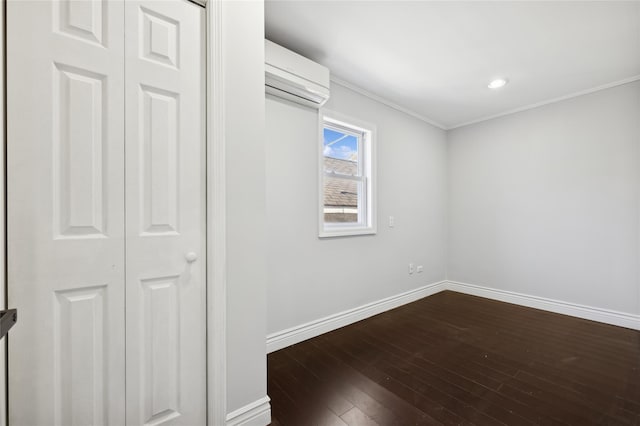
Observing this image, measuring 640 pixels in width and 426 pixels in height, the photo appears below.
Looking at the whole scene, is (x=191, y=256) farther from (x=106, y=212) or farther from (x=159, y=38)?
(x=159, y=38)

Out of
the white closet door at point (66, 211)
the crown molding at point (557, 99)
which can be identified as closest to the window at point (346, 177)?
the white closet door at point (66, 211)

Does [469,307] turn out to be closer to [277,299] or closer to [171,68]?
A: [277,299]

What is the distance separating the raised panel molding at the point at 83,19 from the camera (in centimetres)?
99

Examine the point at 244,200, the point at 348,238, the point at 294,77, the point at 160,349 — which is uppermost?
the point at 294,77

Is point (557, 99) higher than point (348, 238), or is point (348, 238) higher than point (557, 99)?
point (557, 99)

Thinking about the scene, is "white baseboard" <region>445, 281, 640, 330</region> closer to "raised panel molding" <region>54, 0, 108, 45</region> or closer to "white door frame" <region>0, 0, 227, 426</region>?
"white door frame" <region>0, 0, 227, 426</region>

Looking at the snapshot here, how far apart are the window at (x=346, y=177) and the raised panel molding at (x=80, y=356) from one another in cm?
176

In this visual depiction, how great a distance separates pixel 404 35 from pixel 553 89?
79.5 inches

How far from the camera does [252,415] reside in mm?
1375

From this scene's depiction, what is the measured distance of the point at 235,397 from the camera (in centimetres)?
133

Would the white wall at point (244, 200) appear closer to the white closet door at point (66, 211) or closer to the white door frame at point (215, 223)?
the white door frame at point (215, 223)

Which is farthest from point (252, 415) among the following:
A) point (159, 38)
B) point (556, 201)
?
point (556, 201)

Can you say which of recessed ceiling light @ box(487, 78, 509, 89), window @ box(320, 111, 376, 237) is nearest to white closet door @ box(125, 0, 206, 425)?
window @ box(320, 111, 376, 237)

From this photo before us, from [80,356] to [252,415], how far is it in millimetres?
833
